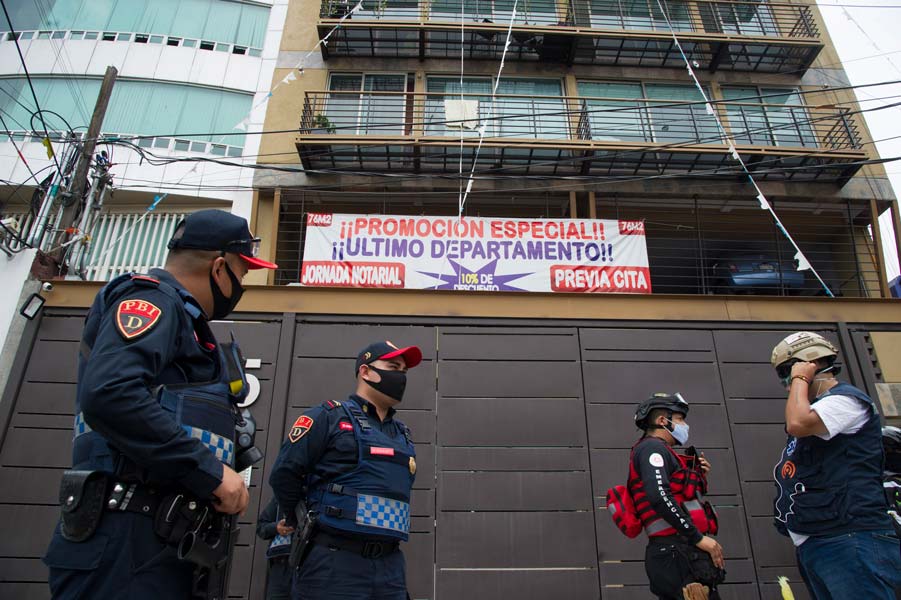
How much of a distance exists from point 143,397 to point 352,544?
65.2 inches

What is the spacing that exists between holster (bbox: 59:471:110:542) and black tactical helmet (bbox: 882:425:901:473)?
5808 mm

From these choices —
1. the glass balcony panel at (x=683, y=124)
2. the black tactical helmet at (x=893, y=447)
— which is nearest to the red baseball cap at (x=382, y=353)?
the black tactical helmet at (x=893, y=447)

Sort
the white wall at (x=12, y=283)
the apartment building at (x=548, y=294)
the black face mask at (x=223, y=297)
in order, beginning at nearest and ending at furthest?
the black face mask at (x=223, y=297)
the apartment building at (x=548, y=294)
the white wall at (x=12, y=283)

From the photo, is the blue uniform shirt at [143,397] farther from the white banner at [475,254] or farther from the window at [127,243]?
the window at [127,243]

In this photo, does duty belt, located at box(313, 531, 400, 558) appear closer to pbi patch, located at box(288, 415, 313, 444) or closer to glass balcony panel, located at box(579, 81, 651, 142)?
pbi patch, located at box(288, 415, 313, 444)

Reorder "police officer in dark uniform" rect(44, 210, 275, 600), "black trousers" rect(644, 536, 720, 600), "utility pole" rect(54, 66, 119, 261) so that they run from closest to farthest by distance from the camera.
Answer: "police officer in dark uniform" rect(44, 210, 275, 600), "black trousers" rect(644, 536, 720, 600), "utility pole" rect(54, 66, 119, 261)

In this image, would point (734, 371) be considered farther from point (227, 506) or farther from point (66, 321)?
point (66, 321)

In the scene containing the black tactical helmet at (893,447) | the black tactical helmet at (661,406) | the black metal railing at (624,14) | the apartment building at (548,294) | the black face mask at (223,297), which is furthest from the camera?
the black metal railing at (624,14)

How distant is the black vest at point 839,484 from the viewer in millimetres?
3010

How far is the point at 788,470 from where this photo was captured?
348cm

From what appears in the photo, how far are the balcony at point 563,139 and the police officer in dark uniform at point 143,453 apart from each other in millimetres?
7236

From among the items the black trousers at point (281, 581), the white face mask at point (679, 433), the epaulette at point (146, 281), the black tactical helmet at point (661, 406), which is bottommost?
the black trousers at point (281, 581)

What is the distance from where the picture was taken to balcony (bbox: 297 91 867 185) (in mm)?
9219

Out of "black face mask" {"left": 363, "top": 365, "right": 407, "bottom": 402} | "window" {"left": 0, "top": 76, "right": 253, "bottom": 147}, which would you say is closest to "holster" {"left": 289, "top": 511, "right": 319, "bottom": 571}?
"black face mask" {"left": 363, "top": 365, "right": 407, "bottom": 402}
